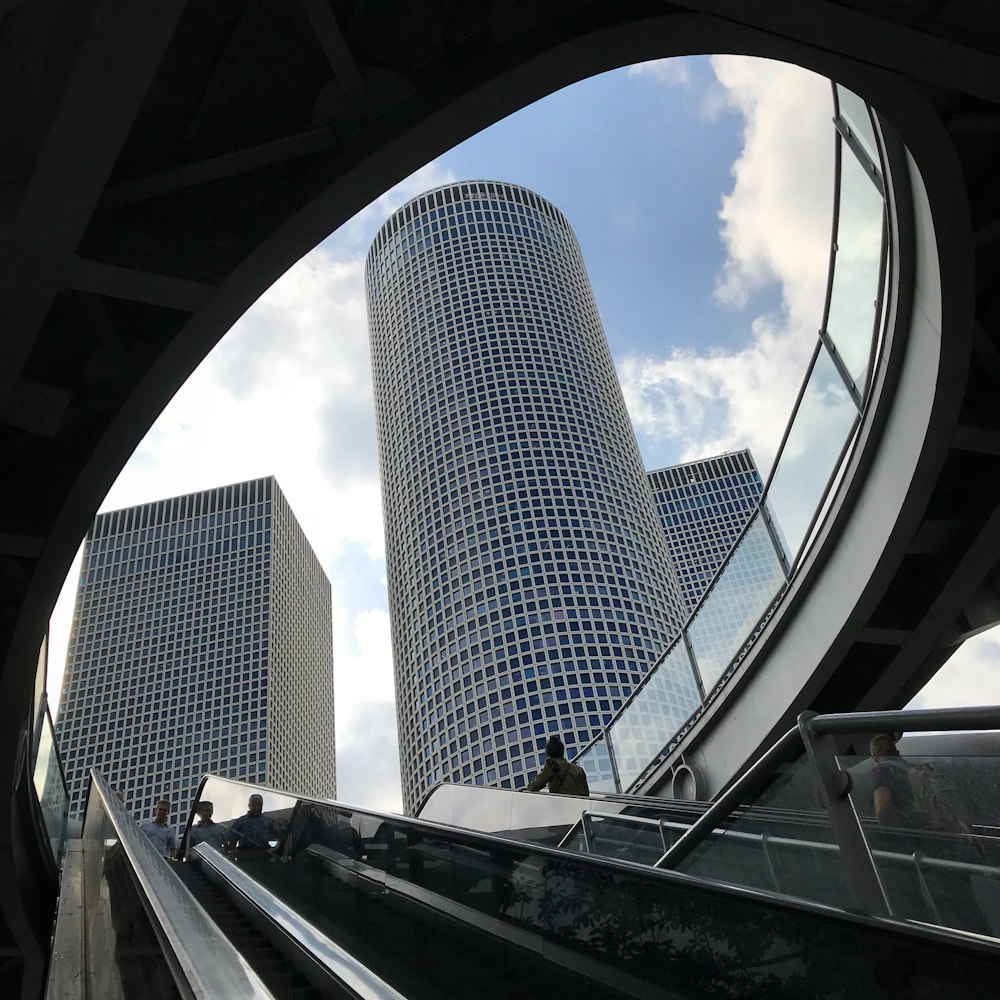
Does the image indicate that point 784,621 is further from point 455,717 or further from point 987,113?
point 455,717

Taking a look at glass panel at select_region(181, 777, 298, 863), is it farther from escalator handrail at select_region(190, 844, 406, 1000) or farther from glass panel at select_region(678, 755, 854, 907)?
glass panel at select_region(678, 755, 854, 907)

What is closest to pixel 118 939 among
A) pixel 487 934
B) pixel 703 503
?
pixel 487 934

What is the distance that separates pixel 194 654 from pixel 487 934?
126 m

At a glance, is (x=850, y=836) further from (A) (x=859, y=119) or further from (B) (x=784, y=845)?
(A) (x=859, y=119)

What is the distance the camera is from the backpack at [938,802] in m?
2.76

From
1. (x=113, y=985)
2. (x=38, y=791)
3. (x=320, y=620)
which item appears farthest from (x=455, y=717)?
(x=113, y=985)

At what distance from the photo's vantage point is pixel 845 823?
312 centimetres

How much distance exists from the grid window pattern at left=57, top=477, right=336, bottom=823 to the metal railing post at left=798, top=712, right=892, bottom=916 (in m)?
116

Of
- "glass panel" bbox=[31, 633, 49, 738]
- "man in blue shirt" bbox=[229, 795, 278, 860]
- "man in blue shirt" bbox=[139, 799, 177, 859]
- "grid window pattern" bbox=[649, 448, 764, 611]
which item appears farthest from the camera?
"grid window pattern" bbox=[649, 448, 764, 611]

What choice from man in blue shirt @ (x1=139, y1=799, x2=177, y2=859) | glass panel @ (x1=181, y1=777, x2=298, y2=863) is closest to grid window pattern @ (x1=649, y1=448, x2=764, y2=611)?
man in blue shirt @ (x1=139, y1=799, x2=177, y2=859)

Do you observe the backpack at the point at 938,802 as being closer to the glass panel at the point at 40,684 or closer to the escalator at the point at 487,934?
the escalator at the point at 487,934

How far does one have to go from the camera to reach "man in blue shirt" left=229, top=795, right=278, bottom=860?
8219 mm

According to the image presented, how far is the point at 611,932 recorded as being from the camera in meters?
3.35

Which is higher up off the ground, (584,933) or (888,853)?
(888,853)
